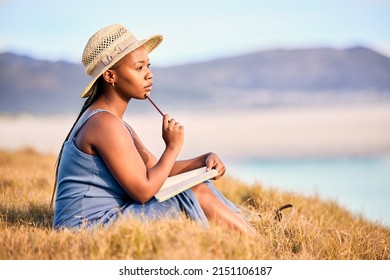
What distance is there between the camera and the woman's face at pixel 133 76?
3.55m

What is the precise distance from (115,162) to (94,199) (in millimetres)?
309

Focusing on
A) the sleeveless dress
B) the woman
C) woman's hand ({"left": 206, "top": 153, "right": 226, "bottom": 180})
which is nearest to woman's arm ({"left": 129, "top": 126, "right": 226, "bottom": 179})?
woman's hand ({"left": 206, "top": 153, "right": 226, "bottom": 180})

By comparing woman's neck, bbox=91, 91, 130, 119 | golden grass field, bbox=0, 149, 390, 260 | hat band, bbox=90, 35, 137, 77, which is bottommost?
golden grass field, bbox=0, 149, 390, 260

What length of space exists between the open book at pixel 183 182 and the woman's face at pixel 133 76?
538 mm

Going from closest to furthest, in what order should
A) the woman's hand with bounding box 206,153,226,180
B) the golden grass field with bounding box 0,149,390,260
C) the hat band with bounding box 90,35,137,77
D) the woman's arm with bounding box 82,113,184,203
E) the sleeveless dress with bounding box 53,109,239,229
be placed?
the golden grass field with bounding box 0,149,390,260, the woman's arm with bounding box 82,113,184,203, the sleeveless dress with bounding box 53,109,239,229, the hat band with bounding box 90,35,137,77, the woman's hand with bounding box 206,153,226,180

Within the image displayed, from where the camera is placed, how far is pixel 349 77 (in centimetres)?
4941

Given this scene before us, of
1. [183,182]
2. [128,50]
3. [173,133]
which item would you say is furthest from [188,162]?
[128,50]

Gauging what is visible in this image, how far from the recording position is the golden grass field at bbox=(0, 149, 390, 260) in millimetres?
3137

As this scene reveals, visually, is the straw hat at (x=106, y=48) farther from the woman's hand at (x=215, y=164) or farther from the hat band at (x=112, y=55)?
the woman's hand at (x=215, y=164)

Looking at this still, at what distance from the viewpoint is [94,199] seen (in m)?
3.49

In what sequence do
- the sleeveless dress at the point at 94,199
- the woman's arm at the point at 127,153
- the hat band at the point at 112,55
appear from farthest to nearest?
the hat band at the point at 112,55, the sleeveless dress at the point at 94,199, the woman's arm at the point at 127,153

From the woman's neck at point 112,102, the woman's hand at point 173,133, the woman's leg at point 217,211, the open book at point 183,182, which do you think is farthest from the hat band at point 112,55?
the woman's leg at point 217,211

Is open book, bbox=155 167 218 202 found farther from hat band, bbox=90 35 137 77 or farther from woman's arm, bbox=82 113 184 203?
hat band, bbox=90 35 137 77
